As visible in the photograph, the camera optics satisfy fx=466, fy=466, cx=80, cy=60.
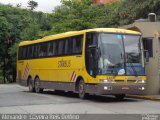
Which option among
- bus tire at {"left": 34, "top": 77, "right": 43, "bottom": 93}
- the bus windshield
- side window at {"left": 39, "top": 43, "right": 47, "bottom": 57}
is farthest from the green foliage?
the bus windshield

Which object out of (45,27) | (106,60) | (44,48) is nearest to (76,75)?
(106,60)

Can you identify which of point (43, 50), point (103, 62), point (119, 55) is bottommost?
point (103, 62)

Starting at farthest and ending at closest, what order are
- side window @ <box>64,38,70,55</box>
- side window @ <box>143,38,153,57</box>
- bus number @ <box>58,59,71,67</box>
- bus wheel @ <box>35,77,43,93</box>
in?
bus wheel @ <box>35,77,43,93</box>
side window @ <box>64,38,70,55</box>
bus number @ <box>58,59,71,67</box>
side window @ <box>143,38,153,57</box>

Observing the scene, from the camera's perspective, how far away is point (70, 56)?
76.4 feet

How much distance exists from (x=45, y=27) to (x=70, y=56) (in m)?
42.5

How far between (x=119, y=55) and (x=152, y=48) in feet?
10.8

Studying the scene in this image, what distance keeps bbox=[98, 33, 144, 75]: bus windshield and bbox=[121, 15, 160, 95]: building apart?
2019 mm

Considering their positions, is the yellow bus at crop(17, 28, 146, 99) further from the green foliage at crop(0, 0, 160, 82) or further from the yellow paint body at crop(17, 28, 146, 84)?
the green foliage at crop(0, 0, 160, 82)

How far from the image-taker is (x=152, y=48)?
23.1m

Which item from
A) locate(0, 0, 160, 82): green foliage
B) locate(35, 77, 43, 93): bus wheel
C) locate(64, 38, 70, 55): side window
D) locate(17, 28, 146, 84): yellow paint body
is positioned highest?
locate(0, 0, 160, 82): green foliage

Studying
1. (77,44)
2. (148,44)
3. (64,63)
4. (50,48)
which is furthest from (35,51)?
(148,44)

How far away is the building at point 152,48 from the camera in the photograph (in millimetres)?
23031

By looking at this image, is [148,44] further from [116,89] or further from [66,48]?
[66,48]

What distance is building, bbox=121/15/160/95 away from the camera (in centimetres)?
2303
